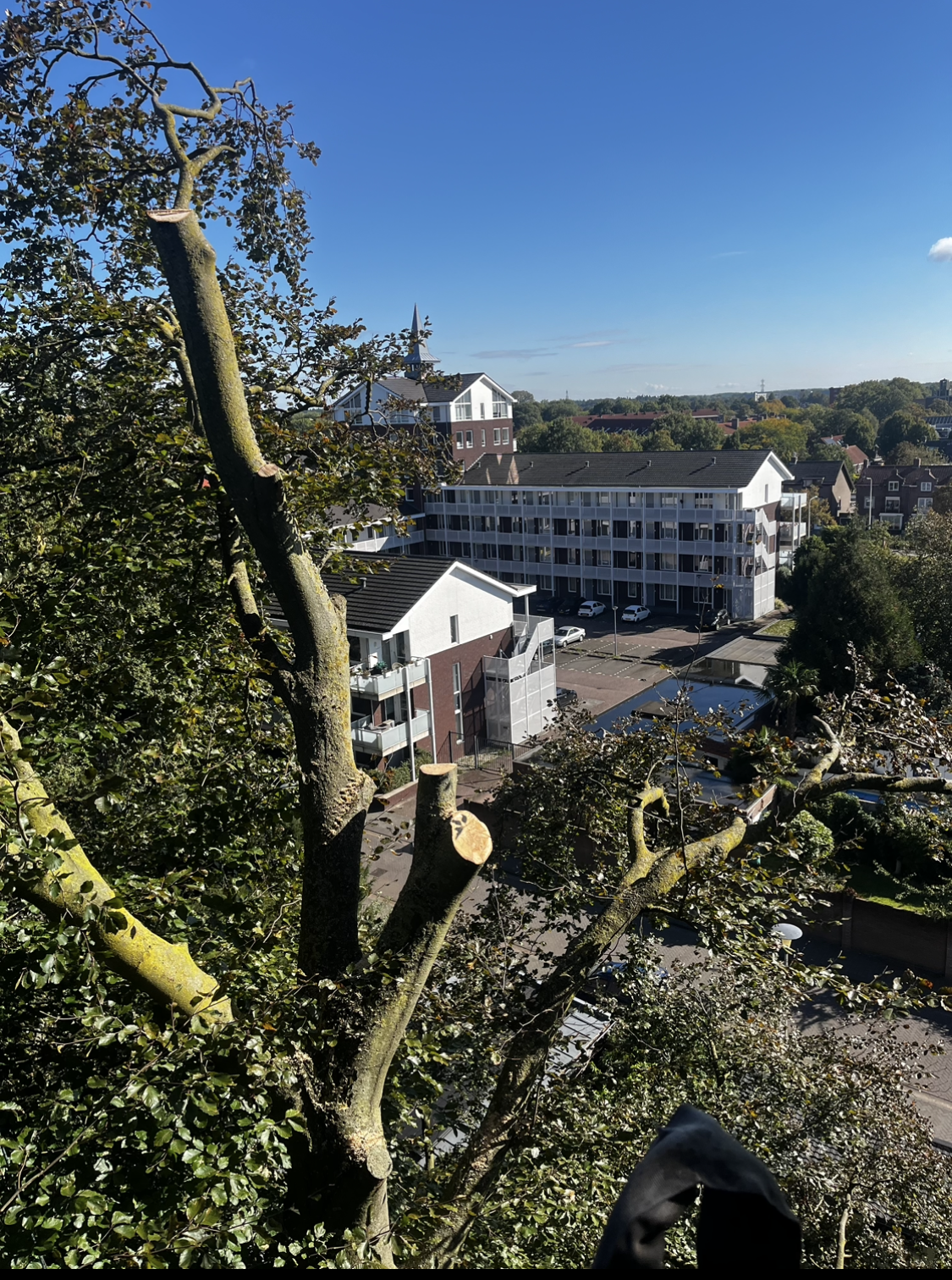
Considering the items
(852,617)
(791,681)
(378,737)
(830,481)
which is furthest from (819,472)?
(378,737)

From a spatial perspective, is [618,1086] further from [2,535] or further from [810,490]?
[810,490]

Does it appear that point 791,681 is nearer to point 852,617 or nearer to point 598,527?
point 852,617

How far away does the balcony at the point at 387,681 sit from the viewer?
24906 millimetres

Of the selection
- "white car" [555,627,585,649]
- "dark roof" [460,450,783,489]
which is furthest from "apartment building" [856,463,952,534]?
"white car" [555,627,585,649]

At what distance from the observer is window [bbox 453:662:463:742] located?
28.5 metres

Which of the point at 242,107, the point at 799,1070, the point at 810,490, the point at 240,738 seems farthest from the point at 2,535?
the point at 810,490

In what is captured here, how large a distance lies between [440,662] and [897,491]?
63.6 meters

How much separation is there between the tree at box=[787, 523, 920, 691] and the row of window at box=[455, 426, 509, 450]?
3052 cm

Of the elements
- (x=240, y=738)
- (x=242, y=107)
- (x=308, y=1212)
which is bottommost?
(x=308, y=1212)

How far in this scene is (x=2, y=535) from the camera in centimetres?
731

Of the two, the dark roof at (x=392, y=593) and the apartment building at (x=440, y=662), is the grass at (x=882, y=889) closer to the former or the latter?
the apartment building at (x=440, y=662)

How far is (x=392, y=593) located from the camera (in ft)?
87.9

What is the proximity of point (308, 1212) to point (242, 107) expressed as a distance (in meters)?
8.69

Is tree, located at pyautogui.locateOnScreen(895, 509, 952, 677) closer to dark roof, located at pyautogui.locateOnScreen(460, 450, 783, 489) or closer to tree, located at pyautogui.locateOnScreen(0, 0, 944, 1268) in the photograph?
dark roof, located at pyautogui.locateOnScreen(460, 450, 783, 489)
